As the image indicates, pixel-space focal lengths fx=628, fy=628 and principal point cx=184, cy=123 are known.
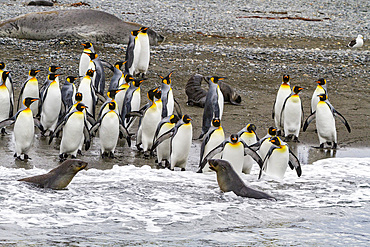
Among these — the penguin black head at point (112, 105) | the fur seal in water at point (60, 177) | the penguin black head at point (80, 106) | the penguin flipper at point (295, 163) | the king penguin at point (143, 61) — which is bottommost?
the fur seal in water at point (60, 177)

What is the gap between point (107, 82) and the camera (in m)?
11.8

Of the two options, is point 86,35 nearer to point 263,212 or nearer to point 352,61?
point 352,61

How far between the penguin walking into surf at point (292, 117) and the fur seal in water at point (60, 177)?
12.6 feet

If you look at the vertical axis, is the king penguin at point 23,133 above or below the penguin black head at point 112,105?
below

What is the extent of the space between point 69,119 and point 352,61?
860 cm

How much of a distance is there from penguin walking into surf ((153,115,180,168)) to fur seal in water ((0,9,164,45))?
7.59 m

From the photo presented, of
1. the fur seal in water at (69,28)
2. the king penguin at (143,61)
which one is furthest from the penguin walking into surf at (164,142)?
the fur seal in water at (69,28)

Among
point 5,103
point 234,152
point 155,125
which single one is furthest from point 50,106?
point 234,152

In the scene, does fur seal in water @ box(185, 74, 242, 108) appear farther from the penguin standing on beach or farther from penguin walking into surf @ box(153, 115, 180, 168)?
penguin walking into surf @ box(153, 115, 180, 168)

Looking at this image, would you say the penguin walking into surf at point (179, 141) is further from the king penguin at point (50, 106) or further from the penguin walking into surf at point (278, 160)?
the king penguin at point (50, 106)

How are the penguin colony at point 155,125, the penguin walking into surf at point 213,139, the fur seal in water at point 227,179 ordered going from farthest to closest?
1. the penguin walking into surf at point 213,139
2. the penguin colony at point 155,125
3. the fur seal in water at point 227,179

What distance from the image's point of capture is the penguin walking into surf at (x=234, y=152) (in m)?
6.94

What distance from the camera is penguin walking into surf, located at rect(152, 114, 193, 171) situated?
24.1 feet

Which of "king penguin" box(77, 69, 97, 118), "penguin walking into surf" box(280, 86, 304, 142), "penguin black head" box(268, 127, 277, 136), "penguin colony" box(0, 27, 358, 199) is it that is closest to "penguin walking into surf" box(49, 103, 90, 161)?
"penguin colony" box(0, 27, 358, 199)
